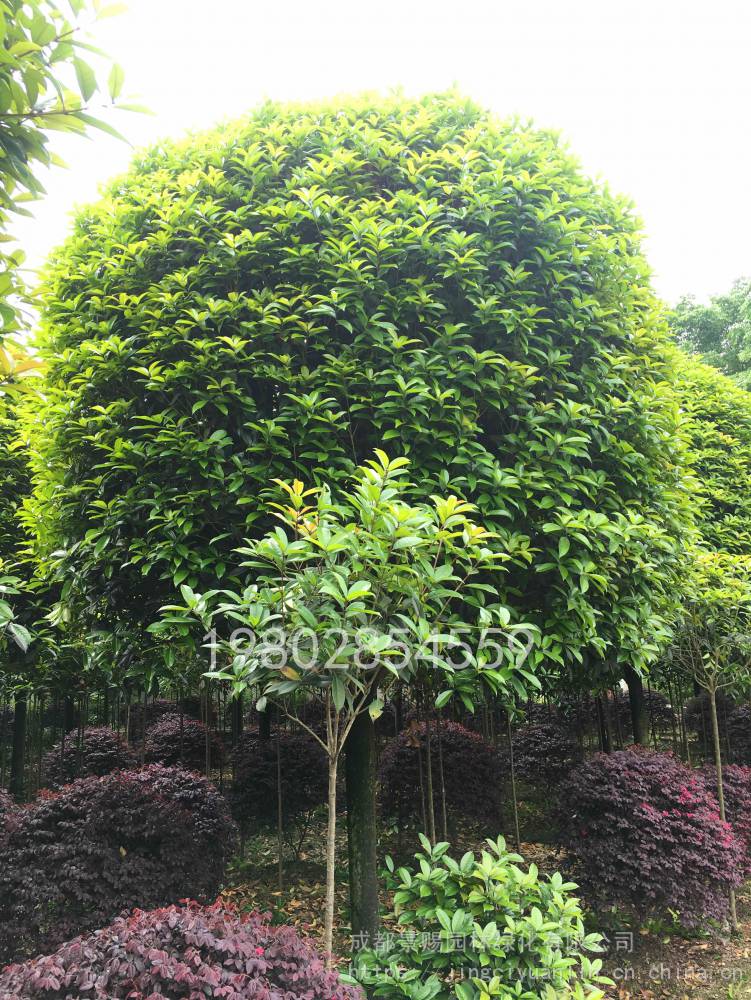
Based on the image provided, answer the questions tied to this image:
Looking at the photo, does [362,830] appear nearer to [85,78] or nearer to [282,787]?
[282,787]

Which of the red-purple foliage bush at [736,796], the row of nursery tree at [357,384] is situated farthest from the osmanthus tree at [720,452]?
the row of nursery tree at [357,384]

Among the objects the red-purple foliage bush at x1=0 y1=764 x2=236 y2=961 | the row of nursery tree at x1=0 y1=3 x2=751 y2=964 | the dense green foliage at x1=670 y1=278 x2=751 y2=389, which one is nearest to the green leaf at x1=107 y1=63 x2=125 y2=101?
the row of nursery tree at x1=0 y1=3 x2=751 y2=964

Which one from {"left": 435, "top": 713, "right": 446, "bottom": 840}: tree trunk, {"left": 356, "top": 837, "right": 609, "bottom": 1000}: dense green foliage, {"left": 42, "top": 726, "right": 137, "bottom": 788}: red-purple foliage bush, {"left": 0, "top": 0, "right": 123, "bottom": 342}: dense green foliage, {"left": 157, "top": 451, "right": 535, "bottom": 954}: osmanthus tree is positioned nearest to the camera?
{"left": 0, "top": 0, "right": 123, "bottom": 342}: dense green foliage

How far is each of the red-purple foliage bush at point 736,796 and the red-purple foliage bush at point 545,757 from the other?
1947 millimetres

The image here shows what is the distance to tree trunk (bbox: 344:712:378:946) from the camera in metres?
4.13

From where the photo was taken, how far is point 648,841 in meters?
4.70

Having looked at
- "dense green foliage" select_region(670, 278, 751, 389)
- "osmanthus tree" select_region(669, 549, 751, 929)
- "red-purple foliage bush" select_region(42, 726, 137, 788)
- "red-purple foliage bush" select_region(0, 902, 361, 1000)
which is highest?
"dense green foliage" select_region(670, 278, 751, 389)

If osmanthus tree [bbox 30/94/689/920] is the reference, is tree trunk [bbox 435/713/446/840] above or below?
below

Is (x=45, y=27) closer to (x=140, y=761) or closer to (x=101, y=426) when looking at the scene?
(x=101, y=426)

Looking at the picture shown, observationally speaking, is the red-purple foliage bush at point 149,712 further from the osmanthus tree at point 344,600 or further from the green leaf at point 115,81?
the green leaf at point 115,81

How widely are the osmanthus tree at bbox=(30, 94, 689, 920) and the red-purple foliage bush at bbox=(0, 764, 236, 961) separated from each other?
1423 mm

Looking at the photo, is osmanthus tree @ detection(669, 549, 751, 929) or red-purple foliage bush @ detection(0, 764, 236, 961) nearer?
red-purple foliage bush @ detection(0, 764, 236, 961)

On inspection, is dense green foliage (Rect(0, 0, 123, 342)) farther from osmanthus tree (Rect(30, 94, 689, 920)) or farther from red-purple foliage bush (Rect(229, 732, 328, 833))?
red-purple foliage bush (Rect(229, 732, 328, 833))

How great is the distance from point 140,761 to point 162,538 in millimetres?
6892
